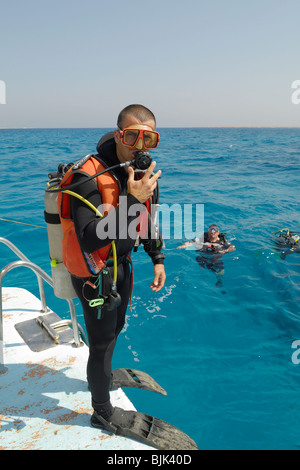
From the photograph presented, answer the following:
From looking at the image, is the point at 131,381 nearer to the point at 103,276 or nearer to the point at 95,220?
the point at 103,276

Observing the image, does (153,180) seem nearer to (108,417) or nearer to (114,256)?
(114,256)

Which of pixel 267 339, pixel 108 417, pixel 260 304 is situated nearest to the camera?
pixel 108 417

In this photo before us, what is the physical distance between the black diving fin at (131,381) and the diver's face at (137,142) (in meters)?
1.82

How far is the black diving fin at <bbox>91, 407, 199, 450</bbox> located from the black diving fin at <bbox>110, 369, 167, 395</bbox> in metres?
0.33

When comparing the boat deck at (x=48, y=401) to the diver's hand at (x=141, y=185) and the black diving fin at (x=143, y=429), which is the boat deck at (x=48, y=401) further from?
the diver's hand at (x=141, y=185)

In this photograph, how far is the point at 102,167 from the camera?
1841 millimetres

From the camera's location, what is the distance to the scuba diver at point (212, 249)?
7603 mm

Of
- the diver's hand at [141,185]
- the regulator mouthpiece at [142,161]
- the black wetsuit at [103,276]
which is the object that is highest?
the regulator mouthpiece at [142,161]

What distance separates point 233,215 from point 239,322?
7.28 metres

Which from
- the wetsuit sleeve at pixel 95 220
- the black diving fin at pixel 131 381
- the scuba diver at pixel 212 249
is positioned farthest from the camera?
the scuba diver at pixel 212 249

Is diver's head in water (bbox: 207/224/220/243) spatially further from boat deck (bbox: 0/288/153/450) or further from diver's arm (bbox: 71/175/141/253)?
diver's arm (bbox: 71/175/141/253)

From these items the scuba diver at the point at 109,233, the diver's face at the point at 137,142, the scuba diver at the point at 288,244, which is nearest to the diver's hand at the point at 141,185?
the scuba diver at the point at 109,233

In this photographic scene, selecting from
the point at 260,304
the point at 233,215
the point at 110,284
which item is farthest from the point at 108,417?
the point at 233,215

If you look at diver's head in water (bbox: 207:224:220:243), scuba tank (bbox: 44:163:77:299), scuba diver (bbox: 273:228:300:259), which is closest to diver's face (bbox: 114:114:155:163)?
scuba tank (bbox: 44:163:77:299)
